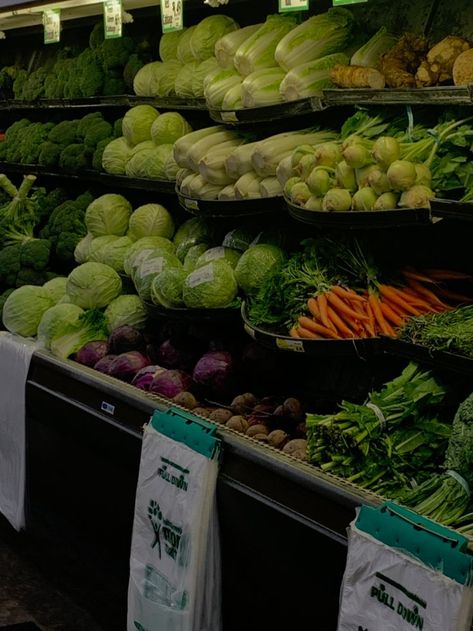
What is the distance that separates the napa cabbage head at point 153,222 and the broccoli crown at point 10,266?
37.1 inches

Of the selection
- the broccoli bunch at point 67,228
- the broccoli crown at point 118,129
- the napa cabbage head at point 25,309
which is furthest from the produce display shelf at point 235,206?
the broccoli bunch at point 67,228

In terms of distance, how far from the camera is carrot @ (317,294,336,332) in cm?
361

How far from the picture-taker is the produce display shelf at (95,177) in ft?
17.0

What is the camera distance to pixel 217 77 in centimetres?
463

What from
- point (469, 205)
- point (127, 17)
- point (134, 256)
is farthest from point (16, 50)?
point (469, 205)

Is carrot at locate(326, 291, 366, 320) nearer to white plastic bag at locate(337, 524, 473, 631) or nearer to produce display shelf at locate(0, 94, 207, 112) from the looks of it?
white plastic bag at locate(337, 524, 473, 631)

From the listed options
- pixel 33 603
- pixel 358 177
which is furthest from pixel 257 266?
pixel 33 603

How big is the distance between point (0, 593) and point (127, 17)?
3.09 meters

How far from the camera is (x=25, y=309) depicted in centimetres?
545

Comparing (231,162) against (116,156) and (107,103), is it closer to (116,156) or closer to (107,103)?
(116,156)

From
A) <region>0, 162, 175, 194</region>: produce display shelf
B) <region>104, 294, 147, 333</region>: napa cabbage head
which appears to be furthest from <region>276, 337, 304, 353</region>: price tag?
<region>0, 162, 175, 194</region>: produce display shelf

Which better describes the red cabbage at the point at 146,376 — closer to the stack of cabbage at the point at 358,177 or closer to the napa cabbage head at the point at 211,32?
the stack of cabbage at the point at 358,177

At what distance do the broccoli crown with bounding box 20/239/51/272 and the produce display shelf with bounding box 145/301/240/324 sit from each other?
5.32 feet

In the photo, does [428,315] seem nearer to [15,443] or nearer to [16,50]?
[15,443]
